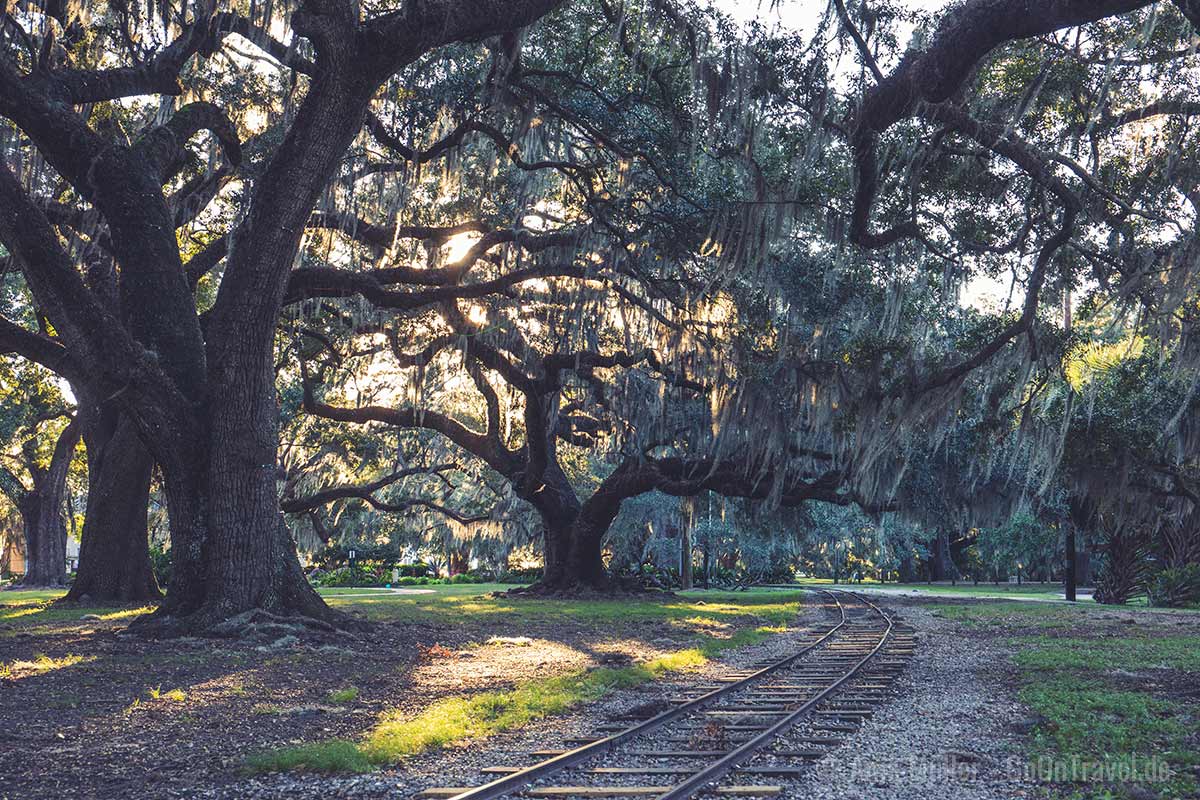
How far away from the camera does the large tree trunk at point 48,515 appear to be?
31312 millimetres

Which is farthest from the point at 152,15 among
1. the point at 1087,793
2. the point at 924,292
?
the point at 1087,793

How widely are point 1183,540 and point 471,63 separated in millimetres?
23269

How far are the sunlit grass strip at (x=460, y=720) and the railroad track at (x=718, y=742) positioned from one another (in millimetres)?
798

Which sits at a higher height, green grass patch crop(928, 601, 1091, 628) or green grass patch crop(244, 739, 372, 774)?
green grass patch crop(244, 739, 372, 774)

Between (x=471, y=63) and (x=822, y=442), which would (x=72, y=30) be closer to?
(x=471, y=63)

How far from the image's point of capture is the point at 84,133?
1279 centimetres

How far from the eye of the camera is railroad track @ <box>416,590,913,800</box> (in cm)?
564

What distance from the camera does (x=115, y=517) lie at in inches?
778

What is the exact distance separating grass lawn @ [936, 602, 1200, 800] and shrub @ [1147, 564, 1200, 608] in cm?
→ 1003

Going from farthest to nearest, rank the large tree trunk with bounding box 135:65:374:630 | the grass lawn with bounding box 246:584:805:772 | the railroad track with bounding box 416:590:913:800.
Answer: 1. the large tree trunk with bounding box 135:65:374:630
2. the grass lawn with bounding box 246:584:805:772
3. the railroad track with bounding box 416:590:913:800

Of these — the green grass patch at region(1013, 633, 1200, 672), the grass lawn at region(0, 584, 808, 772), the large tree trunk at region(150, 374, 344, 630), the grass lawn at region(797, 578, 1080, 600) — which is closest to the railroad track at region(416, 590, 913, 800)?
the grass lawn at region(0, 584, 808, 772)

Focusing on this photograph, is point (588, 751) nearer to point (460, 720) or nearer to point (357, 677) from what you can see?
point (460, 720)

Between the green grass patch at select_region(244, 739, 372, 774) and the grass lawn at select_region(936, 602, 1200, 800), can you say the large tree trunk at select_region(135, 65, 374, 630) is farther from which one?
the grass lawn at select_region(936, 602, 1200, 800)

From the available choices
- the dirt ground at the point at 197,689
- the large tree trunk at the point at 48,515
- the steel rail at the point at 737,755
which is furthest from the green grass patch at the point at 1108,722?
the large tree trunk at the point at 48,515
